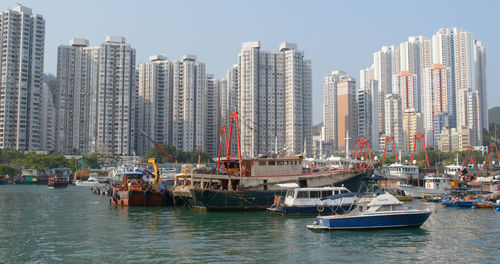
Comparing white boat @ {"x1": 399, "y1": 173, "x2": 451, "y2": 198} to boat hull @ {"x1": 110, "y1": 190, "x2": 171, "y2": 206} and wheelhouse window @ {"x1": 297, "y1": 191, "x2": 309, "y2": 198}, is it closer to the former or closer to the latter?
wheelhouse window @ {"x1": 297, "y1": 191, "x2": 309, "y2": 198}

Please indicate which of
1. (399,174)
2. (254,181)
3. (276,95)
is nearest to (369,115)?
(276,95)

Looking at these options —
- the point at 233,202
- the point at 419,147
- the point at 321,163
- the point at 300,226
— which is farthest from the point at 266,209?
the point at 419,147

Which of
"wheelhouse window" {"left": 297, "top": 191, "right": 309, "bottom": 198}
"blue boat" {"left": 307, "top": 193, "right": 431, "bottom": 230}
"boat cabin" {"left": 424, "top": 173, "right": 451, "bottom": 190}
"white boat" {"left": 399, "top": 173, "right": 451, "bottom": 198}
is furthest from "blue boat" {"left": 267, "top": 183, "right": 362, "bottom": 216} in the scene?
"boat cabin" {"left": 424, "top": 173, "right": 451, "bottom": 190}

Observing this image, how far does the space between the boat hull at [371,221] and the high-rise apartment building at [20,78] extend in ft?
429

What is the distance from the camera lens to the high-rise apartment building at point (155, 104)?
16838 cm

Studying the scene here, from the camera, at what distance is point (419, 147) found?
19925 cm

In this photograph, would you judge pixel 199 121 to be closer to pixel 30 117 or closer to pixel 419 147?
pixel 30 117

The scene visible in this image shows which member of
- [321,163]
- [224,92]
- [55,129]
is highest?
[224,92]

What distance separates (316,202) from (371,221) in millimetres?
9103

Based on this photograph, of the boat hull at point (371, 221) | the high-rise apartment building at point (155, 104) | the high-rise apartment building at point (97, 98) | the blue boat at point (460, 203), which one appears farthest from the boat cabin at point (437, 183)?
the high-rise apartment building at point (155, 104)

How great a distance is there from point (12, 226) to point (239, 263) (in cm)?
2187

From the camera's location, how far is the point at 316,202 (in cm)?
3934

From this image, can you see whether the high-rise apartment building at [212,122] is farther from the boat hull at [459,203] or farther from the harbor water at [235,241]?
the harbor water at [235,241]

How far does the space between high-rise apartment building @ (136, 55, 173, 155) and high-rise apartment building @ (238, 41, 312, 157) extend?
90.5 feet
